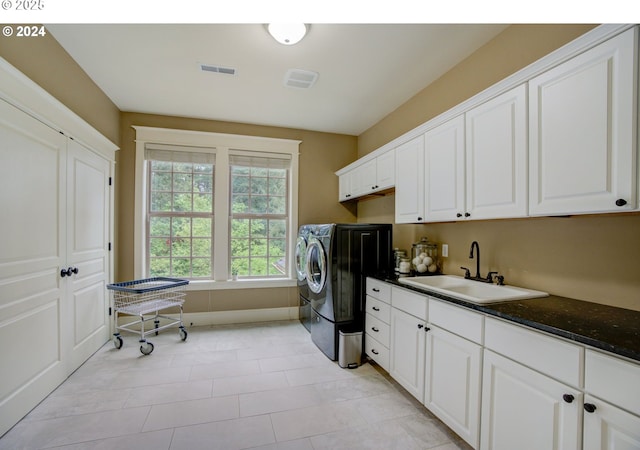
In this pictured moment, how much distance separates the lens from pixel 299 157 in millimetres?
4188

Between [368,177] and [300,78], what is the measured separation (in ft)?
4.33

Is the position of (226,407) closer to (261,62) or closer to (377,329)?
(377,329)

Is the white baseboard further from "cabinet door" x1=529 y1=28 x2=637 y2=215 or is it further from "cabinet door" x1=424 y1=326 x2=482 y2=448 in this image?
"cabinet door" x1=529 y1=28 x2=637 y2=215

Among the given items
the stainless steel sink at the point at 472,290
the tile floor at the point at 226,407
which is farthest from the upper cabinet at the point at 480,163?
the tile floor at the point at 226,407

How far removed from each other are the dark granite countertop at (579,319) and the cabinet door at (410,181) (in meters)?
1.05

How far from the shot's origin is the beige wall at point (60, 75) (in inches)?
74.3

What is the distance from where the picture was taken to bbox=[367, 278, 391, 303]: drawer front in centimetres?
243

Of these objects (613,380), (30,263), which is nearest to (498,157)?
(613,380)

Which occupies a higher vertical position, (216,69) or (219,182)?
(216,69)

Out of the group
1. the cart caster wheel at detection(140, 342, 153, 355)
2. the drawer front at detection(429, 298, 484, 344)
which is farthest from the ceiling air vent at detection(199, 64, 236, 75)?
the cart caster wheel at detection(140, 342, 153, 355)

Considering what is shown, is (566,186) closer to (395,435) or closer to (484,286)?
(484,286)

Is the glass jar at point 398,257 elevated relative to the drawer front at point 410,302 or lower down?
elevated

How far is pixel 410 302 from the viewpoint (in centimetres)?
212

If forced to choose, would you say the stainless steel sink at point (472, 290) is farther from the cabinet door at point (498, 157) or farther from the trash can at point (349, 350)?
the trash can at point (349, 350)
